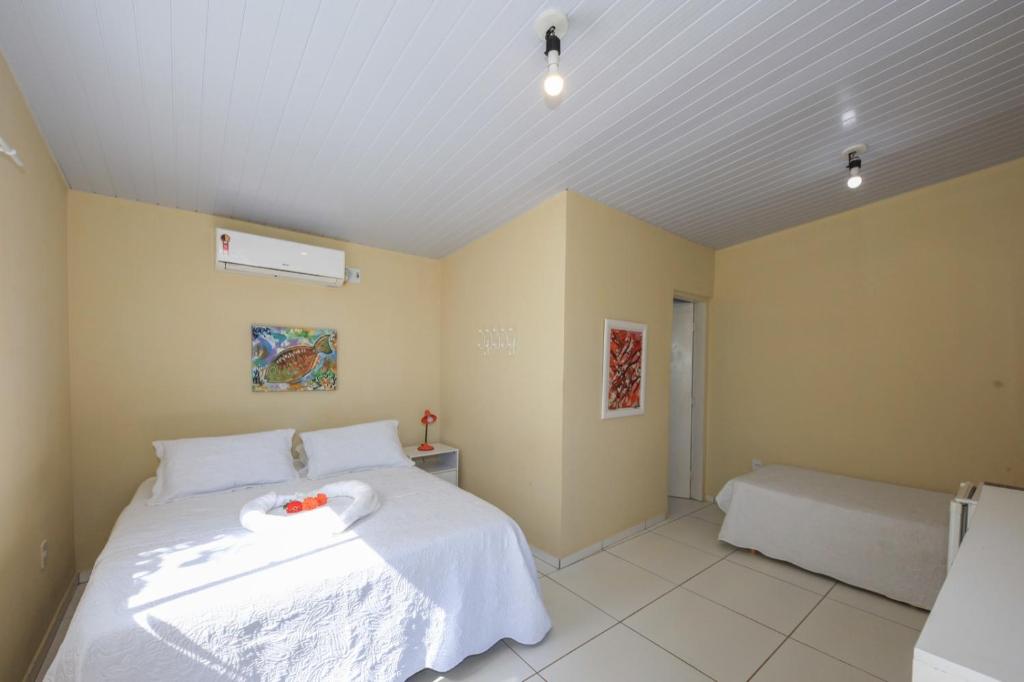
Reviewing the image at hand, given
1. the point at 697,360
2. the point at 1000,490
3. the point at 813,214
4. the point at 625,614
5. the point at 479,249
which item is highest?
the point at 813,214

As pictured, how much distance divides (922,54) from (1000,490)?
188cm

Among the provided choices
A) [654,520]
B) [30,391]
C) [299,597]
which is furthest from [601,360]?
[30,391]

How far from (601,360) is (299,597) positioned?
2.21m

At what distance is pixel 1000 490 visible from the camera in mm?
1734

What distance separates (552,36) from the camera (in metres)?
1.35

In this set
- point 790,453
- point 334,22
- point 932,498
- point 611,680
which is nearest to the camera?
point 334,22

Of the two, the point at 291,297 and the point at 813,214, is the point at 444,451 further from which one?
the point at 813,214

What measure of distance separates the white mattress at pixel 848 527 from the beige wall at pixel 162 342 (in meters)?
3.20

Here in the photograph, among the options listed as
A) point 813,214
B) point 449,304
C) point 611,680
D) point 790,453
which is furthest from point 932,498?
point 449,304

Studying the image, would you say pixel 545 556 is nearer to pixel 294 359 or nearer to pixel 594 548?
pixel 594 548

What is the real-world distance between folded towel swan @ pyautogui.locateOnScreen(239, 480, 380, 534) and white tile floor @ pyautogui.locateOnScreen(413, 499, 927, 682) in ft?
2.55

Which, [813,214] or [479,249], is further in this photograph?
[479,249]

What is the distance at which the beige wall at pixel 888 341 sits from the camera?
2508 millimetres

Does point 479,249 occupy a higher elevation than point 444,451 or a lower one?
higher
